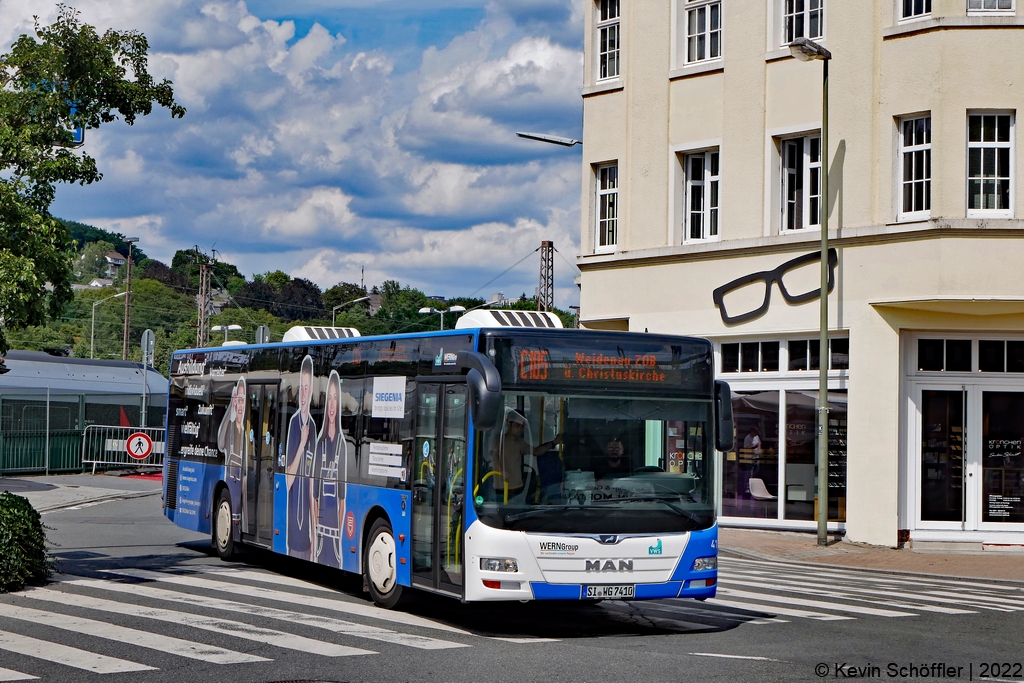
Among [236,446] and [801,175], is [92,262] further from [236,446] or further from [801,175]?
[236,446]

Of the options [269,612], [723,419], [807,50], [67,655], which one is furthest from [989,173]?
[67,655]

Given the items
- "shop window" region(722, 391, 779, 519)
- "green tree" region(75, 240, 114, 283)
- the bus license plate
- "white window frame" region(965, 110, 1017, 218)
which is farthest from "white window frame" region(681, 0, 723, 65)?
"green tree" region(75, 240, 114, 283)

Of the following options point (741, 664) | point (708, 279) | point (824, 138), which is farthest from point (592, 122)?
point (741, 664)

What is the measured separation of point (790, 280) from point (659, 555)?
12.7 metres

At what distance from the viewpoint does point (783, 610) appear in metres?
13.0

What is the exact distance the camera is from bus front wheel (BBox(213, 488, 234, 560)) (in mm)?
17016

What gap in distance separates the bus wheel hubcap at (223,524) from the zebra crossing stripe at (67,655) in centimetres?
684

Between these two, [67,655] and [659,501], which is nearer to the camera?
[67,655]

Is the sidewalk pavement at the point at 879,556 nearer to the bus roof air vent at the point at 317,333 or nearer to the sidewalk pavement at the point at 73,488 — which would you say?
the bus roof air vent at the point at 317,333

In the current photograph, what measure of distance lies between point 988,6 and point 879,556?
9167mm

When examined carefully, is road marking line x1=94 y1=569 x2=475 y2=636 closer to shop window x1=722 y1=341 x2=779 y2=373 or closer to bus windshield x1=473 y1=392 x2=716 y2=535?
bus windshield x1=473 y1=392 x2=716 y2=535

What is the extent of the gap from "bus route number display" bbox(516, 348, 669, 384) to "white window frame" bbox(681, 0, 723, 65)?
563 inches

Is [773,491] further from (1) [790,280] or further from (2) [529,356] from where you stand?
(2) [529,356]

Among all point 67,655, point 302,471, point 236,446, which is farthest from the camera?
point 236,446
